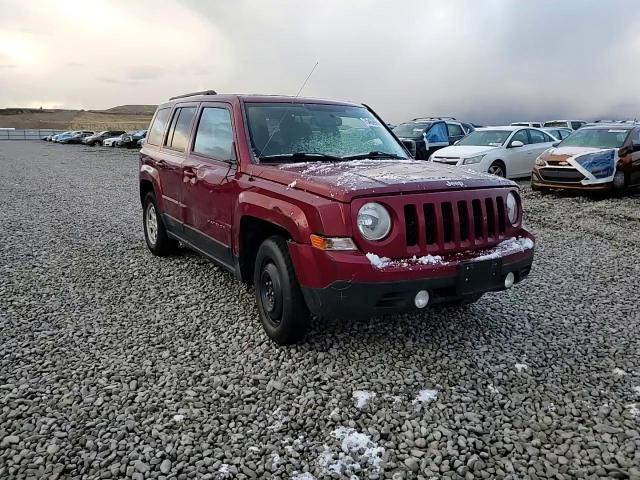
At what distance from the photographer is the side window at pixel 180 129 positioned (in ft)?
17.4

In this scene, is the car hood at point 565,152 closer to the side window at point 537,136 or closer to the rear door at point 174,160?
the side window at point 537,136

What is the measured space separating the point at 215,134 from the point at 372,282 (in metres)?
2.39

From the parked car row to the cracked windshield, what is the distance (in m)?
31.8

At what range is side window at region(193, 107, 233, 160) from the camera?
14.7 feet

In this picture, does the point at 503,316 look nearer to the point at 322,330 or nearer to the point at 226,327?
the point at 322,330

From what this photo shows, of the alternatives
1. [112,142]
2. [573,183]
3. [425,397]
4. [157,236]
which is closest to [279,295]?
[425,397]

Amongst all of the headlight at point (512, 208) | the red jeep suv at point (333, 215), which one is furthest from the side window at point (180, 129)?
the headlight at point (512, 208)

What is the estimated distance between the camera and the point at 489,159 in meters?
13.0

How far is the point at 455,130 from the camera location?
18781mm

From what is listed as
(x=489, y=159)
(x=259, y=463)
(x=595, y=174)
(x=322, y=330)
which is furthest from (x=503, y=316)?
(x=489, y=159)

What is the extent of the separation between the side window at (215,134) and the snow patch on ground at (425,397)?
2432 mm

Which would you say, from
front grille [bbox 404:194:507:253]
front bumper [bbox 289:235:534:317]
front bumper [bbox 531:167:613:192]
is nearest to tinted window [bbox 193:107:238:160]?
front bumper [bbox 289:235:534:317]

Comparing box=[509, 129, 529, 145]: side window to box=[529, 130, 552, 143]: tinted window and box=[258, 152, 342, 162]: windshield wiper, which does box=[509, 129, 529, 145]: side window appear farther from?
box=[258, 152, 342, 162]: windshield wiper

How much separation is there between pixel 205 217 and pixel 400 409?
8.45ft
